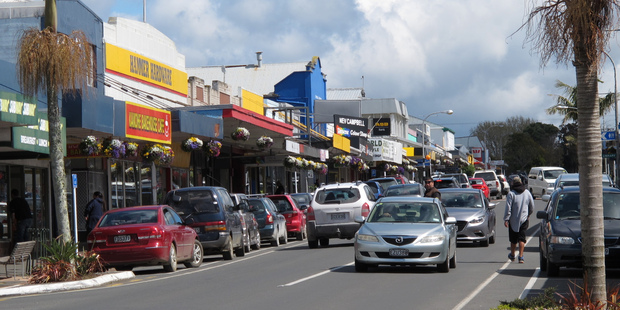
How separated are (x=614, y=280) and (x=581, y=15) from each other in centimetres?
717

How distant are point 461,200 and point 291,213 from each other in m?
7.15

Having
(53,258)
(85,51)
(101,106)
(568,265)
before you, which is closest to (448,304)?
(568,265)

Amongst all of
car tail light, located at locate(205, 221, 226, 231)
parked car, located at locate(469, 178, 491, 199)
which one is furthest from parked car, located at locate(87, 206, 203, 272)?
parked car, located at locate(469, 178, 491, 199)

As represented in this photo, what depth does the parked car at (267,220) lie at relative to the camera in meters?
25.7

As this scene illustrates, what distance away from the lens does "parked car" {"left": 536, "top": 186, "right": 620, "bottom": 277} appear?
14.5 metres

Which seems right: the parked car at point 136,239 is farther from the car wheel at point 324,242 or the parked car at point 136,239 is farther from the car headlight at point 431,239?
the car wheel at point 324,242

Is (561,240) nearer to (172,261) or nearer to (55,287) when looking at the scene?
(172,261)

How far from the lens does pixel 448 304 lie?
1162cm

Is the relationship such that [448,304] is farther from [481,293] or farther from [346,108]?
[346,108]

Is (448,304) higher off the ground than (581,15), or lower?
lower

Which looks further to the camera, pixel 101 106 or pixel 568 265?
pixel 101 106

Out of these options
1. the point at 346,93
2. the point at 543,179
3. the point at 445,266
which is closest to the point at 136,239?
the point at 445,266

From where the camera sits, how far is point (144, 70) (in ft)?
106

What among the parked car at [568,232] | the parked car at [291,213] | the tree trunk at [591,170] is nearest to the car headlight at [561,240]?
the parked car at [568,232]
